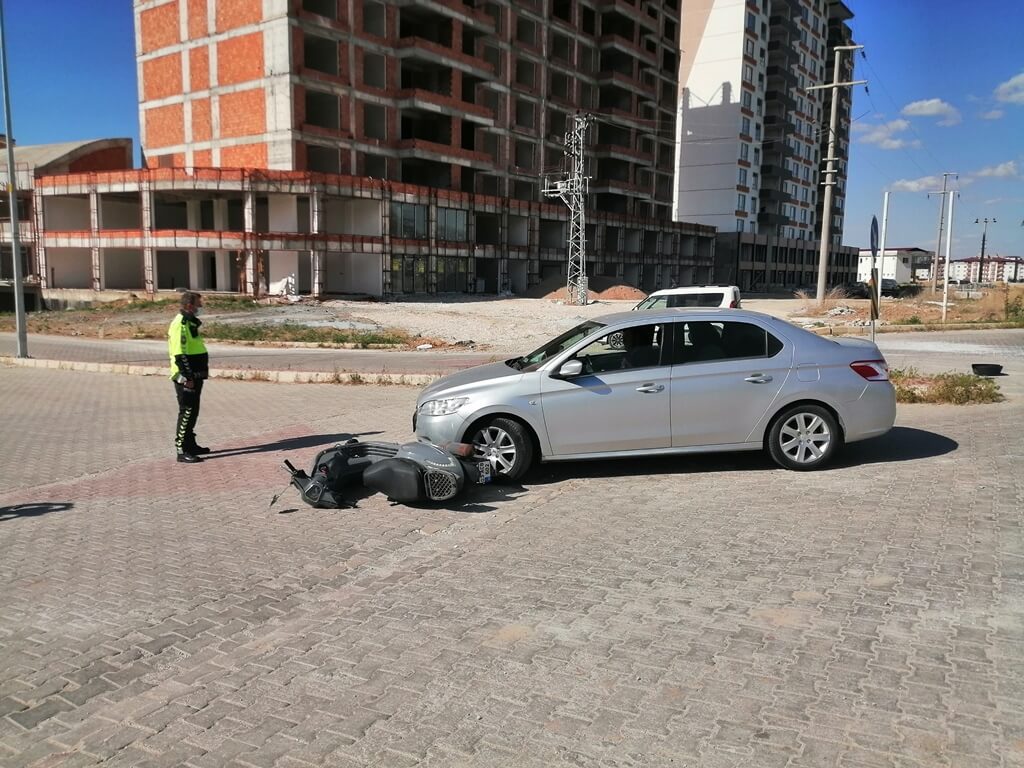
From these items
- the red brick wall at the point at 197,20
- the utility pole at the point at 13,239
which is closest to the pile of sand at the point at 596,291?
the red brick wall at the point at 197,20

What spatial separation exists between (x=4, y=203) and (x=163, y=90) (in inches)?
619

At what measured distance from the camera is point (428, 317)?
3447cm

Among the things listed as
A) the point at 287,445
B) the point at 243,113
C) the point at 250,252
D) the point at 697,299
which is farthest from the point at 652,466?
the point at 243,113

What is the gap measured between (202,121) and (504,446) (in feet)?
165

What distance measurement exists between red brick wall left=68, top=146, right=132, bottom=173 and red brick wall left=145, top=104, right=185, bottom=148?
4.69 metres

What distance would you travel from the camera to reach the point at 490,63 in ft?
193

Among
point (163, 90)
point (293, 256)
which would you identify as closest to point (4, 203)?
point (163, 90)

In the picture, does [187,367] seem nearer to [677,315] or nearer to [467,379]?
[467,379]

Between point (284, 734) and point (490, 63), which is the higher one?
point (490, 63)

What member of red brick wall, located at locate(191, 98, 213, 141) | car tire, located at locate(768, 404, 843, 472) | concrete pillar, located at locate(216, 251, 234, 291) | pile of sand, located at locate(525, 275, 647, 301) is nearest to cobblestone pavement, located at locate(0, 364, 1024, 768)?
car tire, located at locate(768, 404, 843, 472)

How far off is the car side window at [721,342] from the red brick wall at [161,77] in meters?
52.9

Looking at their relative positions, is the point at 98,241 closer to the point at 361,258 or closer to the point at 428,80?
the point at 361,258

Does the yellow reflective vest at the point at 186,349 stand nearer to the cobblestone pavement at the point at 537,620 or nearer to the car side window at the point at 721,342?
the cobblestone pavement at the point at 537,620

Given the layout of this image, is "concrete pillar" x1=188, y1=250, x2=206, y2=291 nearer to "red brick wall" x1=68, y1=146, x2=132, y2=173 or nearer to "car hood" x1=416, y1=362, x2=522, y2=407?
"red brick wall" x1=68, y1=146, x2=132, y2=173
